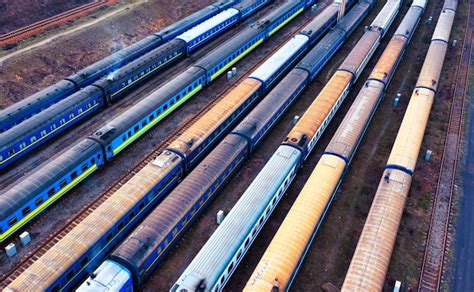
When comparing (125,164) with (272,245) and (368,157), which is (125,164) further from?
(368,157)

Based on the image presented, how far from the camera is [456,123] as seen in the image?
47281 mm

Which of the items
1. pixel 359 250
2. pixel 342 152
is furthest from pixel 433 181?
pixel 359 250

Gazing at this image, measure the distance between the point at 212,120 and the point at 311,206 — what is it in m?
15.0

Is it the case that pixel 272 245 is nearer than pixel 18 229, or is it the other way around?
pixel 272 245

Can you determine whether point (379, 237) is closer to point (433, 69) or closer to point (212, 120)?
point (212, 120)

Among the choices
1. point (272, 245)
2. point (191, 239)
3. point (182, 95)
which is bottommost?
point (191, 239)

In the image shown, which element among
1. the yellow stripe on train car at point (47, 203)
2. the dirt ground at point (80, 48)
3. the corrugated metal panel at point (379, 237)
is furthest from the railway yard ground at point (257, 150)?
the corrugated metal panel at point (379, 237)

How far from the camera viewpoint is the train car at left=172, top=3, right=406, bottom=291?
81.8 ft

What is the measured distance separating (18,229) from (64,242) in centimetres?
812

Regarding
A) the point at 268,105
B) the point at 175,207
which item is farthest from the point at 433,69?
the point at 175,207

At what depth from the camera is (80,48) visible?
6022cm

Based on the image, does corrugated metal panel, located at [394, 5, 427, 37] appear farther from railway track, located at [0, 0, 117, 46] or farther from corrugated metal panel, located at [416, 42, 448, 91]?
railway track, located at [0, 0, 117, 46]

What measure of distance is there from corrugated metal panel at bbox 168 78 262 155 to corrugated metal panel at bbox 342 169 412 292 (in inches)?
674

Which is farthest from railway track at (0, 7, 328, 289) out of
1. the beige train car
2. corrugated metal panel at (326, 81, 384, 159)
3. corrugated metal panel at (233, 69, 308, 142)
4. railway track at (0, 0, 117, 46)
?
railway track at (0, 0, 117, 46)
